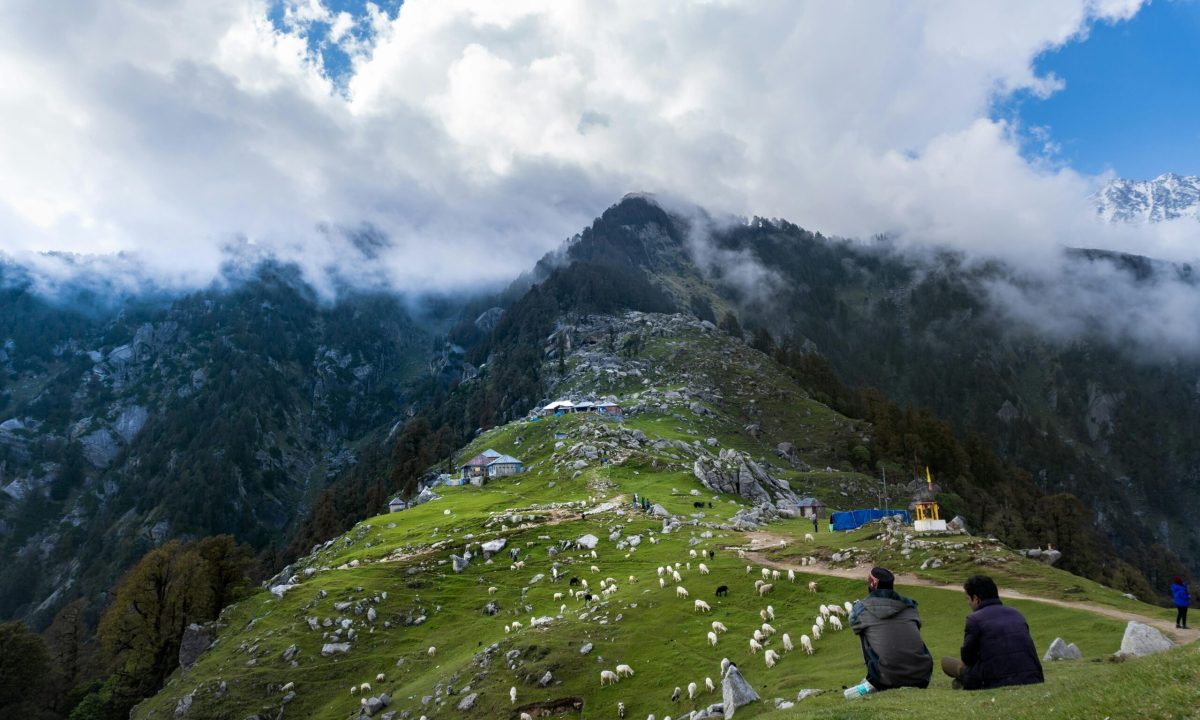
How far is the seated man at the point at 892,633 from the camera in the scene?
49.9ft

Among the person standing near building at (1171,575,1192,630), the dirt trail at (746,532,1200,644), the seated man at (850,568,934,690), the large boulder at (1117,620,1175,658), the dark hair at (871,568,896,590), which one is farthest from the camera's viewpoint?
the person standing near building at (1171,575,1192,630)

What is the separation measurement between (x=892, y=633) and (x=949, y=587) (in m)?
21.2

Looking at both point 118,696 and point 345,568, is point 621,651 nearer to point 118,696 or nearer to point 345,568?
point 345,568

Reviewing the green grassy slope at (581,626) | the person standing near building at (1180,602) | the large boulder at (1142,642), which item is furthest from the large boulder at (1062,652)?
the person standing near building at (1180,602)

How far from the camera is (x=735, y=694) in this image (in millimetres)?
23094

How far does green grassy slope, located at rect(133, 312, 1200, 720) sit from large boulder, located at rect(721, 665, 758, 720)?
0.80m

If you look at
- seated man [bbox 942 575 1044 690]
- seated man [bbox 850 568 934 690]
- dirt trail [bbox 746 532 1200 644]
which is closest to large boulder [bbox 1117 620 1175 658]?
dirt trail [bbox 746 532 1200 644]

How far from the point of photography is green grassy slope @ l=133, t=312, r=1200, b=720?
858 inches

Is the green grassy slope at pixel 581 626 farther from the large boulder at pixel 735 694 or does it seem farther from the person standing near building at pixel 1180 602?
the person standing near building at pixel 1180 602

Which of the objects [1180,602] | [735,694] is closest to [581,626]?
[735,694]

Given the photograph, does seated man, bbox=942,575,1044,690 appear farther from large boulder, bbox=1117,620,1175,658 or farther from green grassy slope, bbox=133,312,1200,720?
large boulder, bbox=1117,620,1175,658

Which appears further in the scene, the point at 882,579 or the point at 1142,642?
the point at 1142,642

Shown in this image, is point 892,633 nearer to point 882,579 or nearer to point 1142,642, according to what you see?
point 882,579

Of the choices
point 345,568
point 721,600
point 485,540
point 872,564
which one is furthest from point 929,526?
point 345,568
